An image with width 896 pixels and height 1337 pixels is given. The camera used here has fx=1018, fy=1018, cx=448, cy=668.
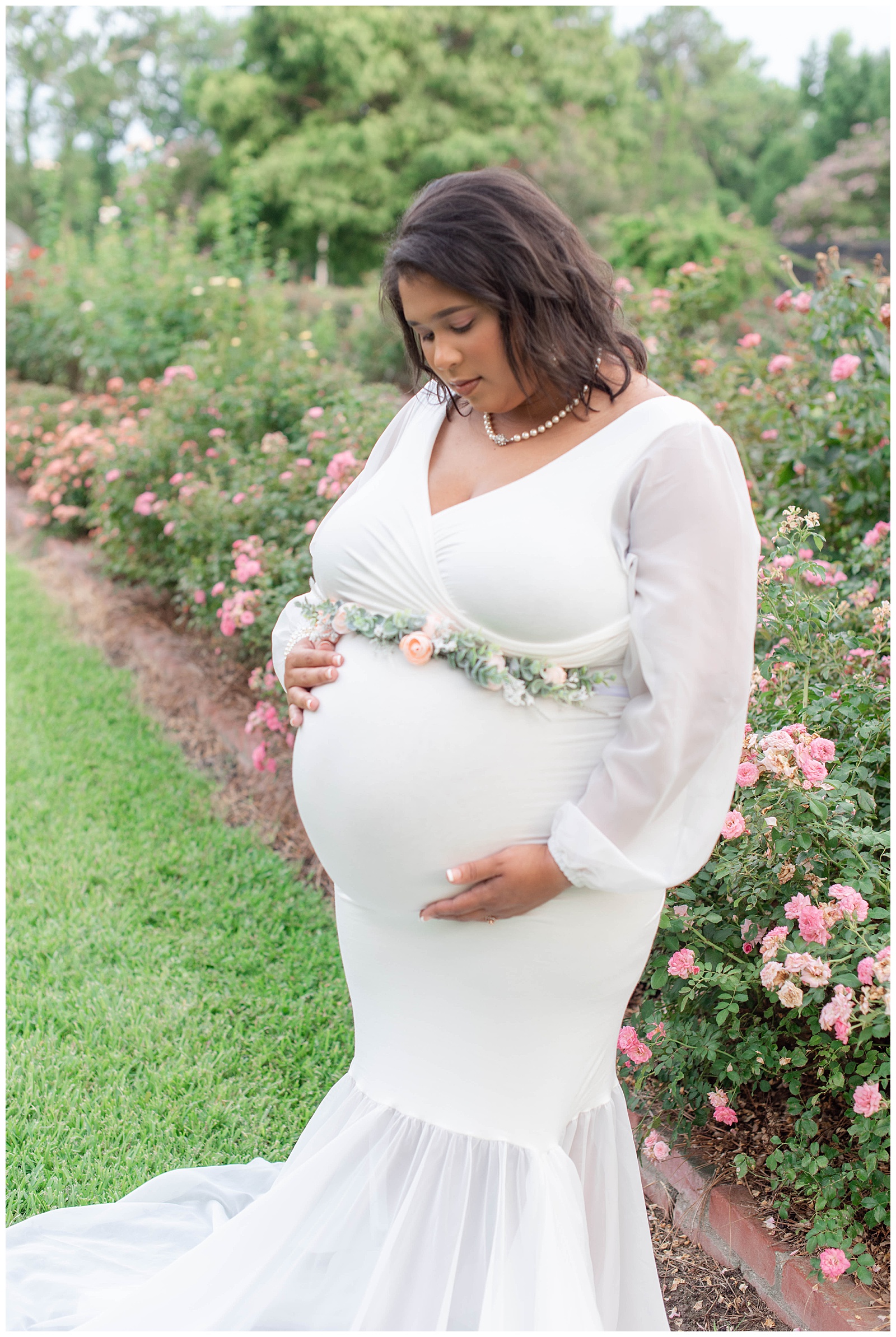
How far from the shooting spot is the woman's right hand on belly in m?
1.78

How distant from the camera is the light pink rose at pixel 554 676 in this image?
1.57m

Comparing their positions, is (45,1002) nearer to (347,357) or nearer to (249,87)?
(347,357)

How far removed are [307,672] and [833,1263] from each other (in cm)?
144

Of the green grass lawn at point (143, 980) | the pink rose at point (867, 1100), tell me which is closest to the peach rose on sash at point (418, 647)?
the pink rose at point (867, 1100)

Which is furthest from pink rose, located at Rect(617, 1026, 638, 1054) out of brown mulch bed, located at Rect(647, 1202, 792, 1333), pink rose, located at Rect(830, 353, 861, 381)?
pink rose, located at Rect(830, 353, 861, 381)

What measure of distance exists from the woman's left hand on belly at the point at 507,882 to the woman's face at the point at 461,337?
0.74m

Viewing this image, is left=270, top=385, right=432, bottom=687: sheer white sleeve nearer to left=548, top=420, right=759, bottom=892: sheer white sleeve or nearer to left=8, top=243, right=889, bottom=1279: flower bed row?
left=8, top=243, right=889, bottom=1279: flower bed row

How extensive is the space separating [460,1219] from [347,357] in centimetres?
895

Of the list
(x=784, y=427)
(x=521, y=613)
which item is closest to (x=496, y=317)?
(x=521, y=613)

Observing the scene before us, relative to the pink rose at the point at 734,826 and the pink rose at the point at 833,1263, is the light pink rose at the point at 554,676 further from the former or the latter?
the pink rose at the point at 833,1263

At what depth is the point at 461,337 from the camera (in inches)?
62.9

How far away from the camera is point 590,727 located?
5.36 feet

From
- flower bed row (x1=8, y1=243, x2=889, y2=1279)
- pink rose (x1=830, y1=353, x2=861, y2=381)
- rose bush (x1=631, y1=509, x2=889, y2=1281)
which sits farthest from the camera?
pink rose (x1=830, y1=353, x2=861, y2=381)

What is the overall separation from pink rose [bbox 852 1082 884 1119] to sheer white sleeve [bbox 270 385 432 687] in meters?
1.30
